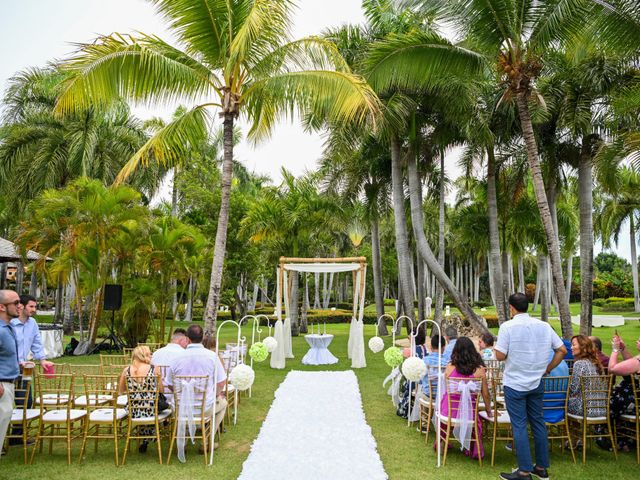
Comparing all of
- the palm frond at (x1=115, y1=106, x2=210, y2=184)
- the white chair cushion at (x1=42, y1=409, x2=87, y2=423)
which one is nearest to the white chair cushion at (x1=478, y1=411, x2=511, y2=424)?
the white chair cushion at (x1=42, y1=409, x2=87, y2=423)

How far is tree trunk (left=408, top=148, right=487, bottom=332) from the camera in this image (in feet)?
54.3

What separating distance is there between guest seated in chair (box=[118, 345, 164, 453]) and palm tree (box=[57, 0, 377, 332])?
10.6ft

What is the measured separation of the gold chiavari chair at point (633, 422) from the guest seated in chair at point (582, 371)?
0.32 metres

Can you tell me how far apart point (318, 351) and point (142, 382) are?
875cm

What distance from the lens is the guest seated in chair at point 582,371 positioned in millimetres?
5828

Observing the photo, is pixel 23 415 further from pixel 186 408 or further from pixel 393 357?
pixel 393 357

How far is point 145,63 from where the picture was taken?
356 inches

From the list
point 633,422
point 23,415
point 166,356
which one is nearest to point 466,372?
point 633,422

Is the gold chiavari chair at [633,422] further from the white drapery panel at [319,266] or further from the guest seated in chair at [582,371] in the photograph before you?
the white drapery panel at [319,266]

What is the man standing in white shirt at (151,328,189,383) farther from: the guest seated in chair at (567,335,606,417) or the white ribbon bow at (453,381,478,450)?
the guest seated in chair at (567,335,606,417)

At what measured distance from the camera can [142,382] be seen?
577cm

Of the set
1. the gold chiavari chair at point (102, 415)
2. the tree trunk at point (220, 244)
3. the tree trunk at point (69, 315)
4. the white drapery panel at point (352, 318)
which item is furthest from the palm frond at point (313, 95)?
the tree trunk at point (69, 315)

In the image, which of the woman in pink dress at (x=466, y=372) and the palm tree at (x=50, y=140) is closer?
the woman in pink dress at (x=466, y=372)

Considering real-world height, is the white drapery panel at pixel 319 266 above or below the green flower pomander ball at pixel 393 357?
above
